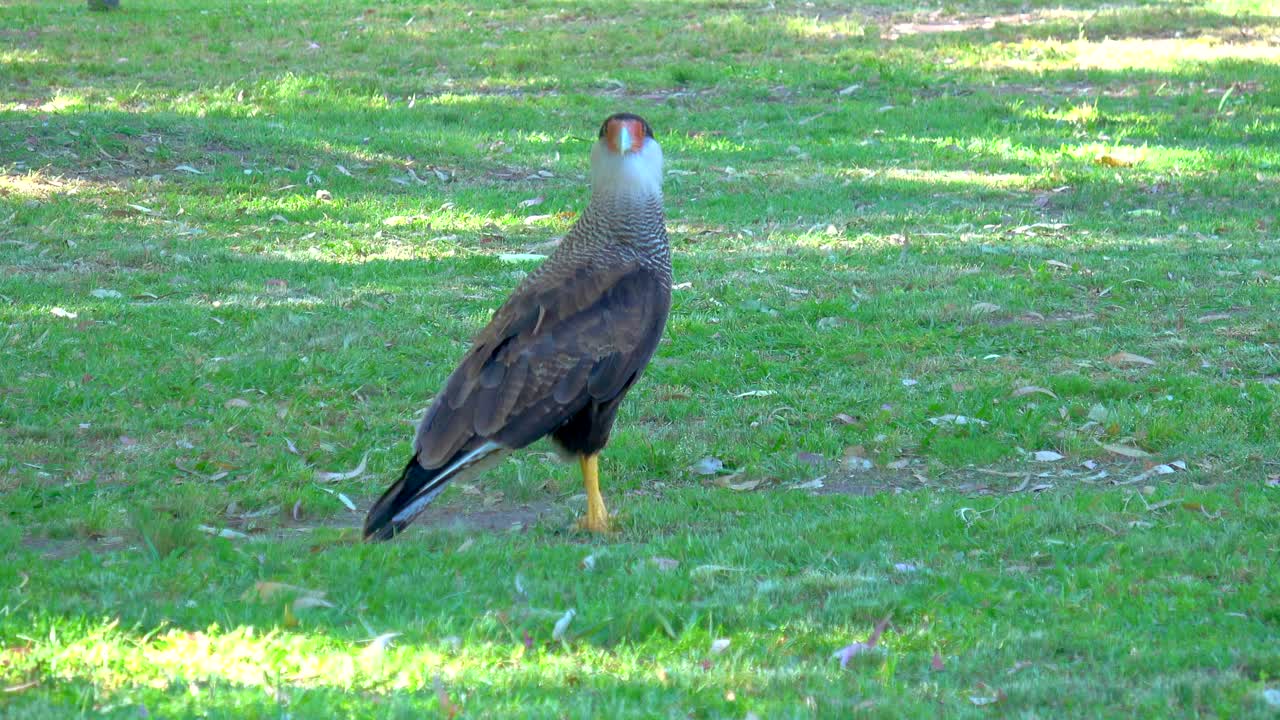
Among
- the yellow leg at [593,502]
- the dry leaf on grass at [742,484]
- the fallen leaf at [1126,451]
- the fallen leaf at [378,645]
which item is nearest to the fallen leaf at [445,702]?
the fallen leaf at [378,645]

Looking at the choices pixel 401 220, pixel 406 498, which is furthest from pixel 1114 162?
pixel 406 498

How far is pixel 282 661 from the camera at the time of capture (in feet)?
14.8

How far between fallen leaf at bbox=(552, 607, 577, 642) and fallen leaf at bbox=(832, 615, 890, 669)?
0.87 meters

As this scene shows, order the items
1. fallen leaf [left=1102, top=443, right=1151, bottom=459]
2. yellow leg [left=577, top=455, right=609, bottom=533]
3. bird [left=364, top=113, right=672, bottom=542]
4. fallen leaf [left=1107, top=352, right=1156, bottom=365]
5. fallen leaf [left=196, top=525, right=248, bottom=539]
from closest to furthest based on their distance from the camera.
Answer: bird [left=364, top=113, right=672, bottom=542]
fallen leaf [left=196, top=525, right=248, bottom=539]
yellow leg [left=577, top=455, right=609, bottom=533]
fallen leaf [left=1102, top=443, right=1151, bottom=459]
fallen leaf [left=1107, top=352, right=1156, bottom=365]

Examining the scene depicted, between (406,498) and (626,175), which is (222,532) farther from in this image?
(626,175)

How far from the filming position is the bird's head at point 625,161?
21.7ft

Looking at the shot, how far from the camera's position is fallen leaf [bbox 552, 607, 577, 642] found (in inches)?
190

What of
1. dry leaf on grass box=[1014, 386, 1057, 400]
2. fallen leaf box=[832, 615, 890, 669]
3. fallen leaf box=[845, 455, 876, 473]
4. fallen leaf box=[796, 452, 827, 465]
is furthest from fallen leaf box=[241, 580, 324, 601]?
dry leaf on grass box=[1014, 386, 1057, 400]

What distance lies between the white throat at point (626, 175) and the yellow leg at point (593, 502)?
116 centimetres

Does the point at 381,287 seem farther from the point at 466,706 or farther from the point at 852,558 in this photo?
the point at 466,706

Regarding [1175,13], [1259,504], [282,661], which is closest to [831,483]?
[1259,504]

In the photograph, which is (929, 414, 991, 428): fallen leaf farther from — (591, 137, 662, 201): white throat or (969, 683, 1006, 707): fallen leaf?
(969, 683, 1006, 707): fallen leaf

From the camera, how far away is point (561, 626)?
4875 mm

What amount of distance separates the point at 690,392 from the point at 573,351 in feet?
6.52
